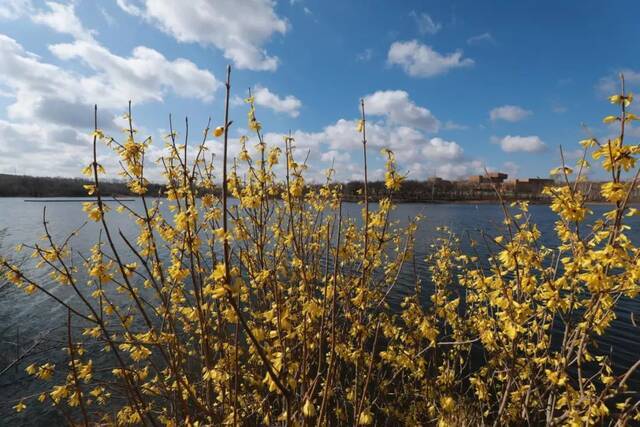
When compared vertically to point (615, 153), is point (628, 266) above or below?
below

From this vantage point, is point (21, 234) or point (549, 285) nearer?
point (549, 285)

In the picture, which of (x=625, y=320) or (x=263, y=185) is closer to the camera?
(x=263, y=185)

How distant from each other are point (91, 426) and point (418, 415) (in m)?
5.78

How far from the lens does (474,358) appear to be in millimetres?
9938

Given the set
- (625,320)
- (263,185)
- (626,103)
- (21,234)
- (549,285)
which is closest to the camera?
(626,103)

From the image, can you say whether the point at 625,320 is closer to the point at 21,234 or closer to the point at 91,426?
the point at 91,426

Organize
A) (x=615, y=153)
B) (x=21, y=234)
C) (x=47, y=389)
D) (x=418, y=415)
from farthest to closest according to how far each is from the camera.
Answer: (x=21, y=234), (x=47, y=389), (x=418, y=415), (x=615, y=153)

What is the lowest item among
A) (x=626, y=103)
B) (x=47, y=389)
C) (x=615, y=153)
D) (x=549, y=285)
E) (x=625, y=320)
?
(x=47, y=389)

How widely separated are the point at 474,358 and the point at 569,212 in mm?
8924

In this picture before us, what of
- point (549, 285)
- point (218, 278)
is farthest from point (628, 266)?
point (218, 278)

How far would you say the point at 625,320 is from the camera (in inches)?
476

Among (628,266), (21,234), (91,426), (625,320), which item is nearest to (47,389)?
(91,426)

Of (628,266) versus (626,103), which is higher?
(626,103)

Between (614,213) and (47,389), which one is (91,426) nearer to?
(47,389)
